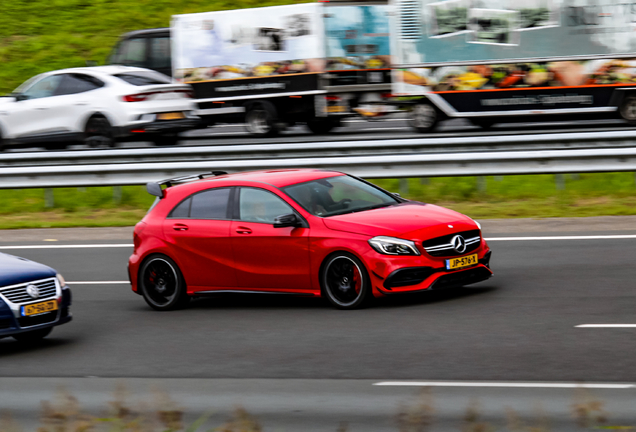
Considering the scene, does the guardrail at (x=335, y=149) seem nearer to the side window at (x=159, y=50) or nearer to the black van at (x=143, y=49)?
the black van at (x=143, y=49)

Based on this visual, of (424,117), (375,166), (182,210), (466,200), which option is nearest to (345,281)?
(182,210)

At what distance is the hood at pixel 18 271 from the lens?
8664 mm

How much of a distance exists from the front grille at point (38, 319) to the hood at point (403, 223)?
2.67 meters

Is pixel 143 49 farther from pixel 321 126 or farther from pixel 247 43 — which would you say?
pixel 321 126

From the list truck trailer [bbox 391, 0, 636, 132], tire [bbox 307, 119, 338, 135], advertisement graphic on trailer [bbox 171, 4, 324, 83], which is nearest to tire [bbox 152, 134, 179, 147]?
advertisement graphic on trailer [bbox 171, 4, 324, 83]

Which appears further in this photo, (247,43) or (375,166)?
(247,43)

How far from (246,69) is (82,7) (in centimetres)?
1474

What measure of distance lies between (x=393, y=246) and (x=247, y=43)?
14986mm

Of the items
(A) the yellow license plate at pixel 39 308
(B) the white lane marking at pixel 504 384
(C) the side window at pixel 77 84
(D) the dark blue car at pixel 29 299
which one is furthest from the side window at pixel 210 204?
(C) the side window at pixel 77 84

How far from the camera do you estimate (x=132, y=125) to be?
19.7 metres

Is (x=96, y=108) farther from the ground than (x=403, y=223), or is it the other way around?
(x=96, y=108)

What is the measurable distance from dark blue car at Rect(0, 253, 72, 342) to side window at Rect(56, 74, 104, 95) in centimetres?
1132

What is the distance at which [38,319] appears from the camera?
884 centimetres

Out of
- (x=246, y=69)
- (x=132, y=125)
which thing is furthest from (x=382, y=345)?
(x=246, y=69)
